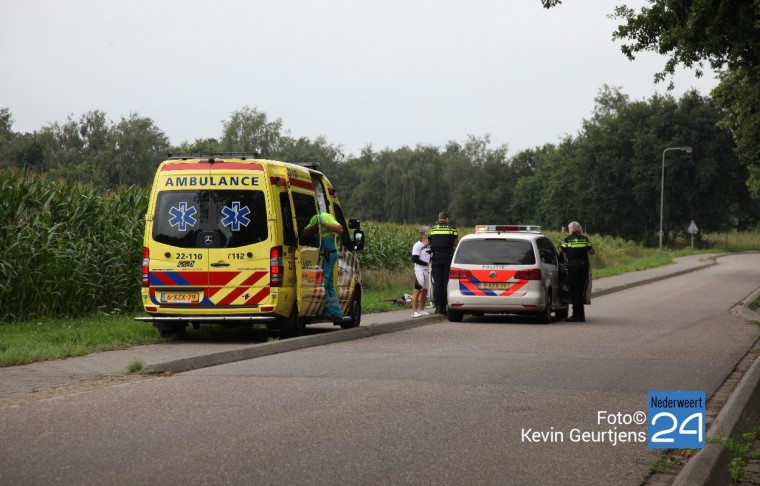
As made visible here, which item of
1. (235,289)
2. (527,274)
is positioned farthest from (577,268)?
(235,289)

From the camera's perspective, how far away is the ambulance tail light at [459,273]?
20484mm

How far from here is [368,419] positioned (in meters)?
8.45

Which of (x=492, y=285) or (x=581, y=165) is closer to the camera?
(x=492, y=285)

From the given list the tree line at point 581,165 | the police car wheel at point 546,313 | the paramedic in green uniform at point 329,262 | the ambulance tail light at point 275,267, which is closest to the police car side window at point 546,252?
the police car wheel at point 546,313

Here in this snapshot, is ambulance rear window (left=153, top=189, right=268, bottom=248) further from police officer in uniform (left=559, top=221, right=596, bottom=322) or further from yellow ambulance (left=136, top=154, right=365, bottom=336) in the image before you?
police officer in uniform (left=559, top=221, right=596, bottom=322)

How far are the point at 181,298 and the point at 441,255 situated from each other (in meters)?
7.49

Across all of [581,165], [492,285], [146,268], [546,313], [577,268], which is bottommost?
[546,313]

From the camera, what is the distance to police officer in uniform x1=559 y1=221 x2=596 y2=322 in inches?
835

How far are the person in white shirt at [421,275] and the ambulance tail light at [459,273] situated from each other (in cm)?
77

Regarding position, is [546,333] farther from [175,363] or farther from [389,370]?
[175,363]

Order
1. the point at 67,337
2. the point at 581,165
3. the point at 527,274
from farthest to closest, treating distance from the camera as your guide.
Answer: the point at 581,165
the point at 527,274
the point at 67,337

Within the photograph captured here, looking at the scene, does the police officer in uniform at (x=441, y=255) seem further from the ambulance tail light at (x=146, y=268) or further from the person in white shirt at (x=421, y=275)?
the ambulance tail light at (x=146, y=268)

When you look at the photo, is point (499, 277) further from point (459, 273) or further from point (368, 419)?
point (368, 419)

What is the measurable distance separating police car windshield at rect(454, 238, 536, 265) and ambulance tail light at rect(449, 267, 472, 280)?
160 mm
